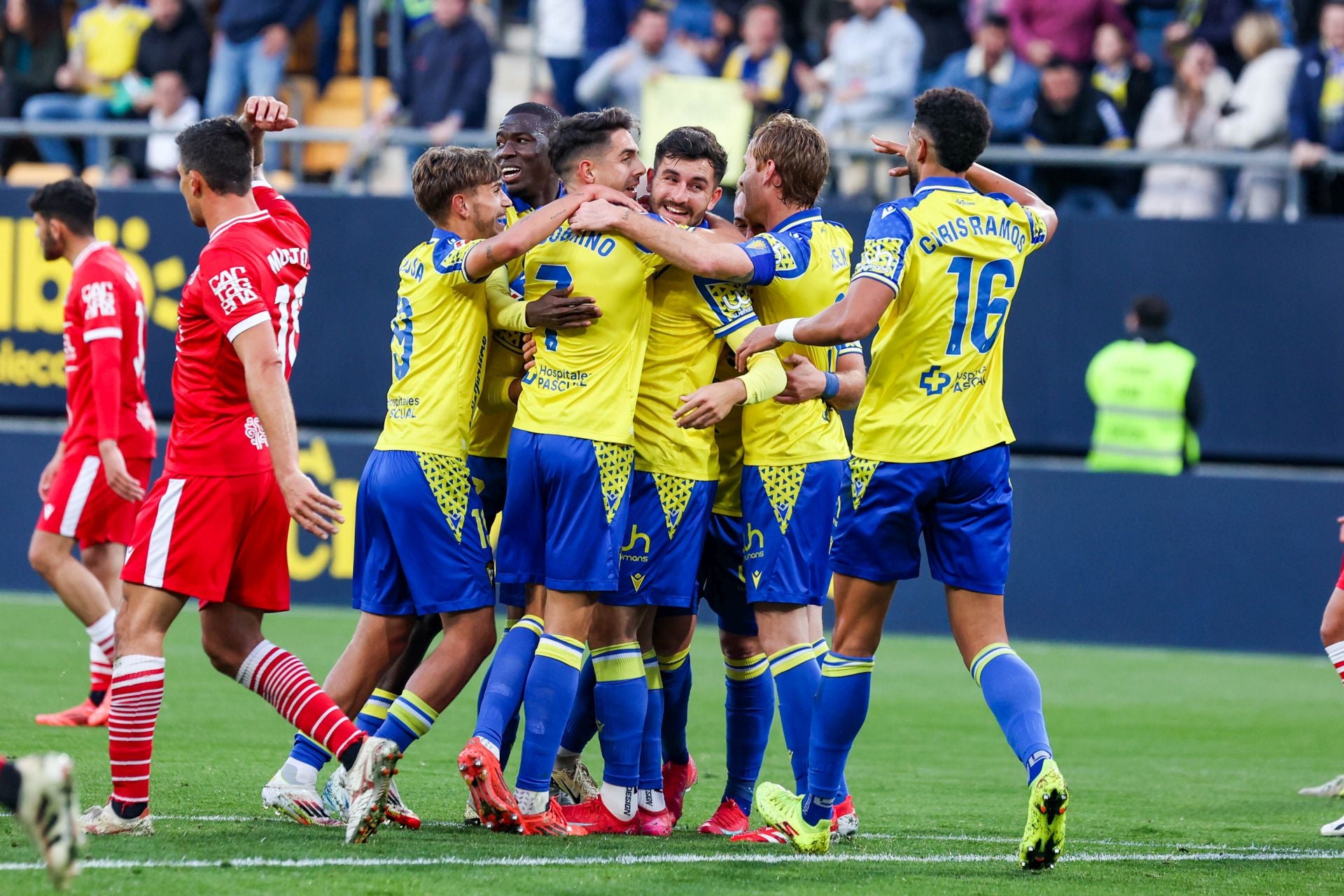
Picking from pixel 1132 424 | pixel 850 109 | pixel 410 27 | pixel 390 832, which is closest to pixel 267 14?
pixel 410 27

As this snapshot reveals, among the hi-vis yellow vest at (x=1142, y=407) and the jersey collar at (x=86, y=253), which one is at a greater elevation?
the jersey collar at (x=86, y=253)

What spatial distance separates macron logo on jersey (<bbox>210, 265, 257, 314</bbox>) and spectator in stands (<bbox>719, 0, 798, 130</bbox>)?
8826mm

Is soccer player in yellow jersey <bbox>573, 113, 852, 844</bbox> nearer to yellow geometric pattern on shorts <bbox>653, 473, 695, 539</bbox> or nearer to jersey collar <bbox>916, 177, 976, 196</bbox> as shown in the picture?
yellow geometric pattern on shorts <bbox>653, 473, 695, 539</bbox>

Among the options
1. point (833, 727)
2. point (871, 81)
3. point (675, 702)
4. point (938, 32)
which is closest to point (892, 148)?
point (833, 727)

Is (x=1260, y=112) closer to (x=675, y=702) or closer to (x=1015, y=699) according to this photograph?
(x=675, y=702)

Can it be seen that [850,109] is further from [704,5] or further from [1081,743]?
[1081,743]

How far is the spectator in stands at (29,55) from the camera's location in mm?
15273

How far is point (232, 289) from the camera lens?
Answer: 17.8 ft

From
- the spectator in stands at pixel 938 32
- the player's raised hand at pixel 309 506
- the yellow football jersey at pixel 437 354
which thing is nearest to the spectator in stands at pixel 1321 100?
the spectator in stands at pixel 938 32

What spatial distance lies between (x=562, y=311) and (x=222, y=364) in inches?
44.4

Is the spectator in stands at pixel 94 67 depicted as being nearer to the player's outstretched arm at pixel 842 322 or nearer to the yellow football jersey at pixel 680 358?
the yellow football jersey at pixel 680 358

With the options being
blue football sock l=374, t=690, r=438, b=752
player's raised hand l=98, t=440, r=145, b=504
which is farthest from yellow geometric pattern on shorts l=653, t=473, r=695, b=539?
player's raised hand l=98, t=440, r=145, b=504

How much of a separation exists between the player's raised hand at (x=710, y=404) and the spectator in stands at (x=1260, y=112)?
863 centimetres

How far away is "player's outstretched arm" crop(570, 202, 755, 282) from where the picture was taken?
5.61 meters
